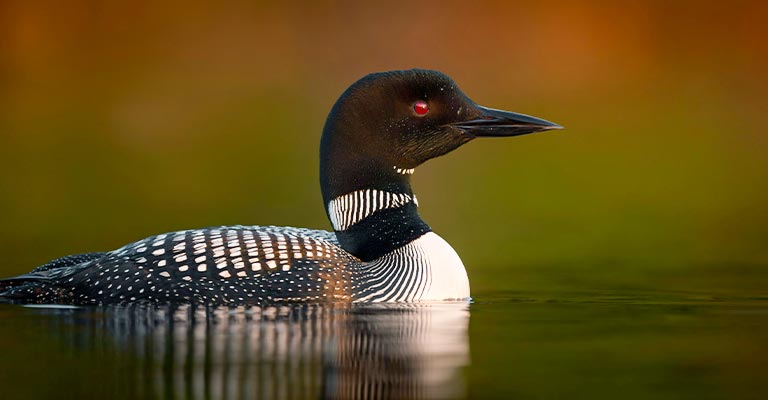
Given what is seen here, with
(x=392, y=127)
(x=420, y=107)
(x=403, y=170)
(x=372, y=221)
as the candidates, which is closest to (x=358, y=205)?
(x=372, y=221)

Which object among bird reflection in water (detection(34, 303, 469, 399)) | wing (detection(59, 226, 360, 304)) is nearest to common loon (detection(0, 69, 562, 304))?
wing (detection(59, 226, 360, 304))

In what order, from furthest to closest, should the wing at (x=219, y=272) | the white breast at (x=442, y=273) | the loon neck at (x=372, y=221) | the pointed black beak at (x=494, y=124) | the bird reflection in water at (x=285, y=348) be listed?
the pointed black beak at (x=494, y=124), the loon neck at (x=372, y=221), the white breast at (x=442, y=273), the wing at (x=219, y=272), the bird reflection in water at (x=285, y=348)

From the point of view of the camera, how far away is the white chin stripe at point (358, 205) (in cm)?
585

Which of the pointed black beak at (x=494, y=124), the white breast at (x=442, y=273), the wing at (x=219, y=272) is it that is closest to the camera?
the wing at (x=219, y=272)

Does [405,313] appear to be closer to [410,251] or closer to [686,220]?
[410,251]

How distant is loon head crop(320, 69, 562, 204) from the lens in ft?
19.2

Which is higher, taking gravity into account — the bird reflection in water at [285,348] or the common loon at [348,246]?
the common loon at [348,246]

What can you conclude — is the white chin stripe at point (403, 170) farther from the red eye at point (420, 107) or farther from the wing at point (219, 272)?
the wing at point (219, 272)

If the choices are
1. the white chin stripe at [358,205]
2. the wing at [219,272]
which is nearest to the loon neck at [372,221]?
the white chin stripe at [358,205]

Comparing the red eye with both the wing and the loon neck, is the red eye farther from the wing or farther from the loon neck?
the wing

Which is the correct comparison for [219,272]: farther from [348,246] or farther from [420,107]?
[420,107]

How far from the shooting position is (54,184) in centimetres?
1107

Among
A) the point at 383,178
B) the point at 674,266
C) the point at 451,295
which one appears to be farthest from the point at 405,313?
the point at 674,266

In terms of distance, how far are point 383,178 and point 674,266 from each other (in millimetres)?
2330
